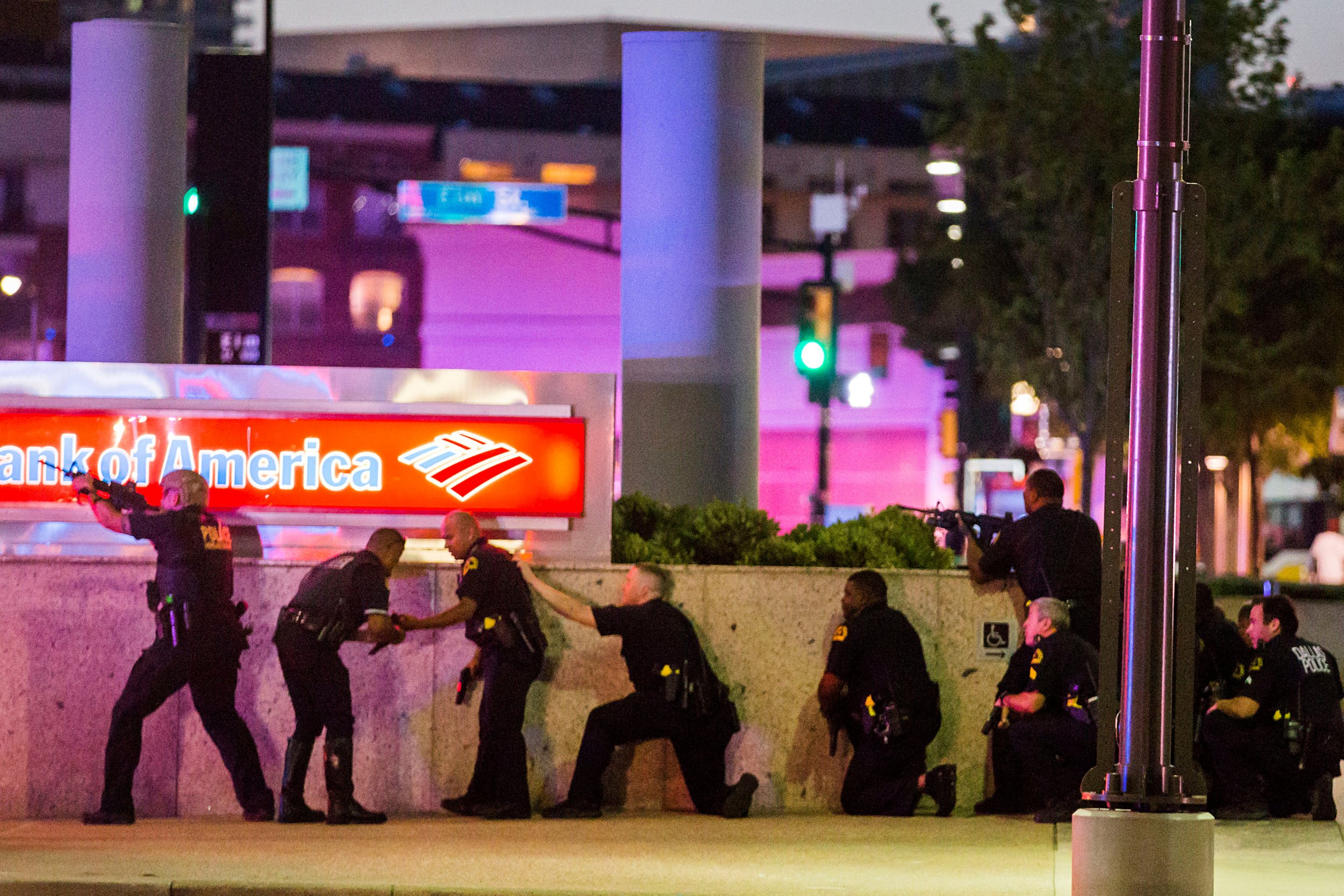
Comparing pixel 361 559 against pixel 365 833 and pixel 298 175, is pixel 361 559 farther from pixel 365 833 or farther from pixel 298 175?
pixel 298 175

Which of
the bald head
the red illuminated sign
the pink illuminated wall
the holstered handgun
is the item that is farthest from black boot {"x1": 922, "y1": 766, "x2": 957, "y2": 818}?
the pink illuminated wall

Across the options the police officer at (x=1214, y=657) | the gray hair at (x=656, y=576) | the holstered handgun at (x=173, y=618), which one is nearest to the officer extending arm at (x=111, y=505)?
the holstered handgun at (x=173, y=618)

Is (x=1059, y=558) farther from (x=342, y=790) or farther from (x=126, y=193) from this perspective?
(x=126, y=193)

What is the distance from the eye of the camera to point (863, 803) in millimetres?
11719

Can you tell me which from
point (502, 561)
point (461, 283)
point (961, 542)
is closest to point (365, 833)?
point (502, 561)

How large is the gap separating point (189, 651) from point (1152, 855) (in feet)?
18.0

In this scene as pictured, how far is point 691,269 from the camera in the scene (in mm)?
14531

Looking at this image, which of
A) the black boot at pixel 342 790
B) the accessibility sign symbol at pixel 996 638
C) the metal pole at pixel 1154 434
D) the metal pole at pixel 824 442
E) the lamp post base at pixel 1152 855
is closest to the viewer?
the lamp post base at pixel 1152 855

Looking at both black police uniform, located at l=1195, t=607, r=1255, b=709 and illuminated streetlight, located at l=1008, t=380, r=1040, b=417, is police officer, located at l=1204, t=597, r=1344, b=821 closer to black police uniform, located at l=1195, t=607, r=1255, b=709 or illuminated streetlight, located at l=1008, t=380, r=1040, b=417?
black police uniform, located at l=1195, t=607, r=1255, b=709

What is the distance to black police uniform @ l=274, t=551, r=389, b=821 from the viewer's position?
1076 cm

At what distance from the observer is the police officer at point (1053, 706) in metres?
11.2

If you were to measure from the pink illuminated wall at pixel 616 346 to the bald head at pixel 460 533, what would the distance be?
41.6 metres

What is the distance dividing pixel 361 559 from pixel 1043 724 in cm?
414

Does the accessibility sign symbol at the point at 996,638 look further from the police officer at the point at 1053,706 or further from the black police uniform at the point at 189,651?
the black police uniform at the point at 189,651
